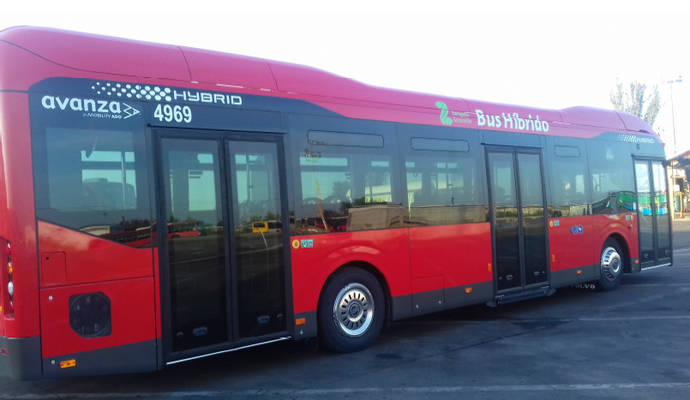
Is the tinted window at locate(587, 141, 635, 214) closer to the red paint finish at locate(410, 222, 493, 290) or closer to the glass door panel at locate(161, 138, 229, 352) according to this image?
the red paint finish at locate(410, 222, 493, 290)

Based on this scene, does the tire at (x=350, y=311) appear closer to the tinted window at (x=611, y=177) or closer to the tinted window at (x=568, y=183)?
the tinted window at (x=568, y=183)

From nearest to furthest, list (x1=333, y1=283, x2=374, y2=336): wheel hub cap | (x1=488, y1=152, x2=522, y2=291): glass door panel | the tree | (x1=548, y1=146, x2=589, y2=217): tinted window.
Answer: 1. (x1=333, y1=283, x2=374, y2=336): wheel hub cap
2. (x1=488, y1=152, x2=522, y2=291): glass door panel
3. (x1=548, y1=146, x2=589, y2=217): tinted window
4. the tree

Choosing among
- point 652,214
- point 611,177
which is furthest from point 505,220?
point 652,214

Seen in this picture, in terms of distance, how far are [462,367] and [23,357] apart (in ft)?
14.6

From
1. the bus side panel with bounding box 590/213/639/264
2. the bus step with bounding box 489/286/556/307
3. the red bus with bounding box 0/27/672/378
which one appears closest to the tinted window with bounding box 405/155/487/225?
the red bus with bounding box 0/27/672/378

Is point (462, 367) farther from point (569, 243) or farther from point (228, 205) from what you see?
point (569, 243)

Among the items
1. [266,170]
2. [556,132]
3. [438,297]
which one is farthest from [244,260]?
[556,132]

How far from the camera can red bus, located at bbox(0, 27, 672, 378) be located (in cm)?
496

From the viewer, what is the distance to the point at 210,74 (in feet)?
20.2

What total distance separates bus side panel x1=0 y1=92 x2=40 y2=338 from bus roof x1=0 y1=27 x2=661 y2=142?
36 cm

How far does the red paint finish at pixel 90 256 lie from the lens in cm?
493

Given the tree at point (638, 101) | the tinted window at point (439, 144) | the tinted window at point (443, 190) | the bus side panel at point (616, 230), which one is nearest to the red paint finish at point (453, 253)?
Answer: the tinted window at point (443, 190)

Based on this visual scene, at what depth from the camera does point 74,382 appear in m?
6.14

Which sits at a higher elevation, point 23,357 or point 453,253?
point 453,253
